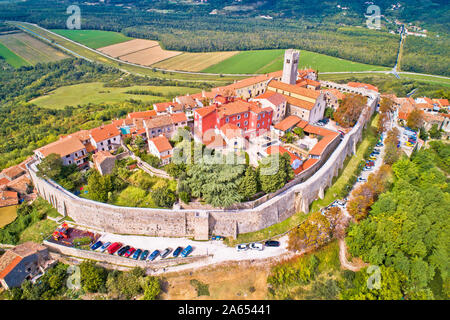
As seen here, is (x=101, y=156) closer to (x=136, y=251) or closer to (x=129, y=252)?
(x=129, y=252)

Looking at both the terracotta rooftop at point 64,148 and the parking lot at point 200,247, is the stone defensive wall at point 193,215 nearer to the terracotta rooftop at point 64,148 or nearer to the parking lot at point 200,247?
the parking lot at point 200,247

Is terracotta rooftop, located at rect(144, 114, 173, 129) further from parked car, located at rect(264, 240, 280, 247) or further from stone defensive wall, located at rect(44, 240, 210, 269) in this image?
parked car, located at rect(264, 240, 280, 247)

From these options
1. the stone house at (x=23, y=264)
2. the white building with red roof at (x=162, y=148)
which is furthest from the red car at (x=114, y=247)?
the white building with red roof at (x=162, y=148)

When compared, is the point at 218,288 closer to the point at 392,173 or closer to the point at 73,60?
the point at 392,173

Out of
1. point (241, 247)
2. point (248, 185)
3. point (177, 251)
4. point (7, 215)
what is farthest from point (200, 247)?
point (7, 215)

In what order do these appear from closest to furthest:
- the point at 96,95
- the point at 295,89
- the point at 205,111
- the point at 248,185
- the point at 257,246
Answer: the point at 257,246
the point at 248,185
the point at 205,111
the point at 295,89
the point at 96,95

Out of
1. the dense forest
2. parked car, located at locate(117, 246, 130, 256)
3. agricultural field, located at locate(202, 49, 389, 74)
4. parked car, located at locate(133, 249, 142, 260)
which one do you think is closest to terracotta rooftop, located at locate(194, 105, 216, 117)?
parked car, located at locate(133, 249, 142, 260)
